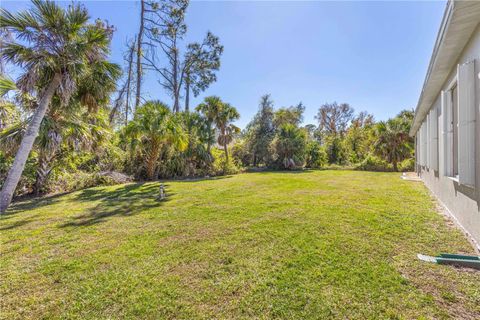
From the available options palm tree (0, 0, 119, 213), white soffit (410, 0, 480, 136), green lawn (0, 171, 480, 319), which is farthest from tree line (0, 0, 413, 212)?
white soffit (410, 0, 480, 136)

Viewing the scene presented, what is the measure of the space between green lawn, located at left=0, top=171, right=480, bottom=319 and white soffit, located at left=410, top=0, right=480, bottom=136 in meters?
3.06

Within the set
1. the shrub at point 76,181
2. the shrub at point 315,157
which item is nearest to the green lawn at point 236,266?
the shrub at point 76,181

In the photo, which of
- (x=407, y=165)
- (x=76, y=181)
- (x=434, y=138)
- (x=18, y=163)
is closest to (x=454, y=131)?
(x=434, y=138)

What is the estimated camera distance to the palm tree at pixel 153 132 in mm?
11500

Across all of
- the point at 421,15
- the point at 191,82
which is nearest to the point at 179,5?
the point at 191,82

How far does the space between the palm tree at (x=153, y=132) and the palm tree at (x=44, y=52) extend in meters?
4.80

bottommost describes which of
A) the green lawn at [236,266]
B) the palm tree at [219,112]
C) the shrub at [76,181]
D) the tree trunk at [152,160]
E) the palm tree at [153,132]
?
the green lawn at [236,266]

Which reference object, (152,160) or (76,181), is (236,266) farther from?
(152,160)

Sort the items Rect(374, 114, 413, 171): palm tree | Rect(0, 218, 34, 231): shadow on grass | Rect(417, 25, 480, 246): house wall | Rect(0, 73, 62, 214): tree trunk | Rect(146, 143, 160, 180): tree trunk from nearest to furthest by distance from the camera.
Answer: Rect(417, 25, 480, 246): house wall
Rect(0, 218, 34, 231): shadow on grass
Rect(0, 73, 62, 214): tree trunk
Rect(146, 143, 160, 180): tree trunk
Rect(374, 114, 413, 171): palm tree

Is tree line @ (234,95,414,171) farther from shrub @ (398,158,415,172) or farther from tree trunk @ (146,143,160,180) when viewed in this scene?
tree trunk @ (146,143,160,180)

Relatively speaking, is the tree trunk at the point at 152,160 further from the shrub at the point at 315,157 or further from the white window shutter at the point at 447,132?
the shrub at the point at 315,157

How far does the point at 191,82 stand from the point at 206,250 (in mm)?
20775

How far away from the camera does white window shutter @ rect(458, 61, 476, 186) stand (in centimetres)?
302

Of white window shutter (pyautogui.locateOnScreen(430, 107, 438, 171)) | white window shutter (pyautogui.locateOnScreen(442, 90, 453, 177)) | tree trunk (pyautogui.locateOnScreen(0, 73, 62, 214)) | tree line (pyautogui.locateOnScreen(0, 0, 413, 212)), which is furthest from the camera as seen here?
tree line (pyautogui.locateOnScreen(0, 0, 413, 212))
